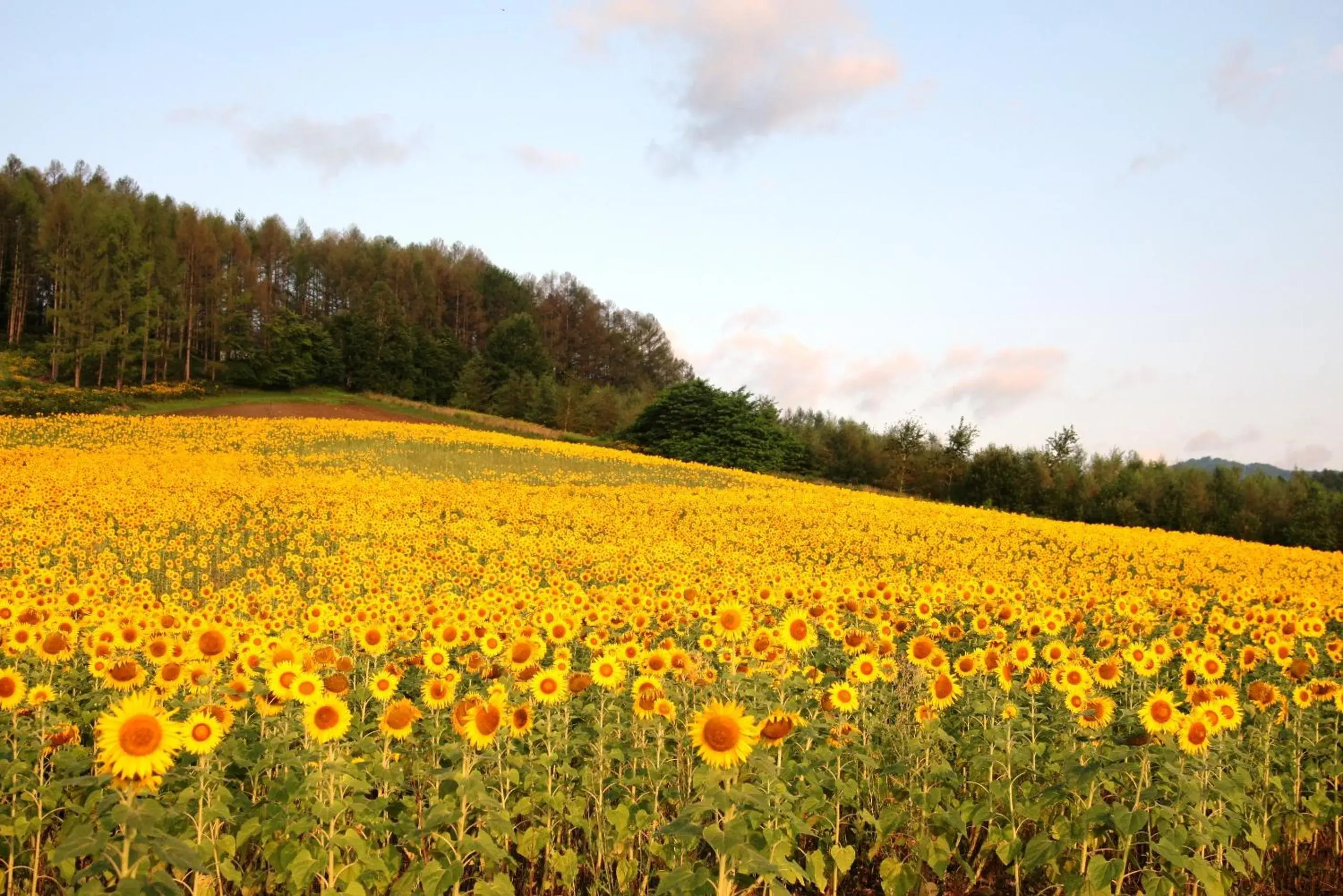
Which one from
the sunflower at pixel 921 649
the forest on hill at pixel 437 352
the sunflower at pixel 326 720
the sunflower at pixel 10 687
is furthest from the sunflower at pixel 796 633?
the forest on hill at pixel 437 352

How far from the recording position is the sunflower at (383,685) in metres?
4.51

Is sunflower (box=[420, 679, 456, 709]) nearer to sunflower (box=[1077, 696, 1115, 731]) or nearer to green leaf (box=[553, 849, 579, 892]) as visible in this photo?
green leaf (box=[553, 849, 579, 892])

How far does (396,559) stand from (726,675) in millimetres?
6620

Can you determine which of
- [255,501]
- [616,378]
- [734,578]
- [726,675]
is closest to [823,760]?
[726,675]

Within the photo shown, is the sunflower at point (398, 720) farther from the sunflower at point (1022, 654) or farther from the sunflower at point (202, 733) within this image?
the sunflower at point (1022, 654)

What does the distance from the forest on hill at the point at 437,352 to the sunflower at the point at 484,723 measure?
40014 millimetres

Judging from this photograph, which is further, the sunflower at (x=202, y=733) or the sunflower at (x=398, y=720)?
the sunflower at (x=398, y=720)

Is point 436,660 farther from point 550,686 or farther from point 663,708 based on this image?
point 663,708

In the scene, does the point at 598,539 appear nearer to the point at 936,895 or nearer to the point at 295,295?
the point at 936,895

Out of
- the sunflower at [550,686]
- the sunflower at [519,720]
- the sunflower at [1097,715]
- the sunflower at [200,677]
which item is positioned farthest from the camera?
the sunflower at [550,686]

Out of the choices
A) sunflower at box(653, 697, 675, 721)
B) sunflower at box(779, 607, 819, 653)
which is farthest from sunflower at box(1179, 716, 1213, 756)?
sunflower at box(653, 697, 675, 721)

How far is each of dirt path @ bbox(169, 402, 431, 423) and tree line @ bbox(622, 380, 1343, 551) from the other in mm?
16748

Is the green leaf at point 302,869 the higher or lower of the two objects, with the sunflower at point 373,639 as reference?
lower

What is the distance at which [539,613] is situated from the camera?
6.04m
